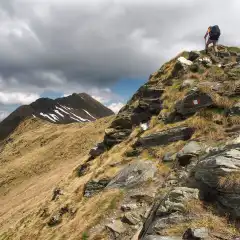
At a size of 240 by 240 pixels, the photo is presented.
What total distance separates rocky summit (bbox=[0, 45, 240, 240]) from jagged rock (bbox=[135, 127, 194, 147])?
65mm

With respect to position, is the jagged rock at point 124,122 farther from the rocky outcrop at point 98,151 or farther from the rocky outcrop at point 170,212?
the rocky outcrop at point 170,212

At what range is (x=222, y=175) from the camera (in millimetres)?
12602

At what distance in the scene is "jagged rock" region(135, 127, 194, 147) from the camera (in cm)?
2167

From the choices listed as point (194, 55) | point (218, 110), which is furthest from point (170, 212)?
point (194, 55)

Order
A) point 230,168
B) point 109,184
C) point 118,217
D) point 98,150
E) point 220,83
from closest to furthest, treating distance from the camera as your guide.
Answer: point 230,168, point 118,217, point 109,184, point 220,83, point 98,150

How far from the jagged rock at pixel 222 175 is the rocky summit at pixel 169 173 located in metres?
0.03

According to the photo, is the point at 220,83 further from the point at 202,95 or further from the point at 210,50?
the point at 210,50

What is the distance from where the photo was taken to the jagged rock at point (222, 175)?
11907 mm

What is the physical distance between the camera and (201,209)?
12.4 m

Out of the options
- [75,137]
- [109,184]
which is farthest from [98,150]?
[75,137]

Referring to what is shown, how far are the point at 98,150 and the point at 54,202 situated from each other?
281 inches

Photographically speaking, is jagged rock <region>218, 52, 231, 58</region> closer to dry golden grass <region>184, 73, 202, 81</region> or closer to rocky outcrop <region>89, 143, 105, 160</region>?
dry golden grass <region>184, 73, 202, 81</region>

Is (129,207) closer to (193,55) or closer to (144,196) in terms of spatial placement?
(144,196)

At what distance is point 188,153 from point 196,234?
751 centimetres
